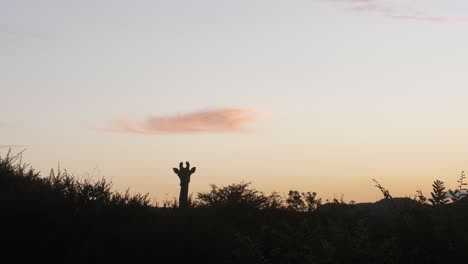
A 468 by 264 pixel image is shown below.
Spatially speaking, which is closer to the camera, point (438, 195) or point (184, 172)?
point (438, 195)

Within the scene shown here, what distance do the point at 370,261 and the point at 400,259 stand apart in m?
0.84

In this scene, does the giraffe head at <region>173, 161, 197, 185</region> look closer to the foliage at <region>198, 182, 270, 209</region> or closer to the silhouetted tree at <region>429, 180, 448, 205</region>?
the foliage at <region>198, 182, 270, 209</region>

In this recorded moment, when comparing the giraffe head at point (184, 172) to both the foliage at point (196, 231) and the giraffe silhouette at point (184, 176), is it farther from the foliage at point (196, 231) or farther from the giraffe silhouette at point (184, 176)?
the foliage at point (196, 231)

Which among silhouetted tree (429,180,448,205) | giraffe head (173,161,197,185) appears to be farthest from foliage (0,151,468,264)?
giraffe head (173,161,197,185)

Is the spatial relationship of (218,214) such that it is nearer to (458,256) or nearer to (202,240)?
(202,240)

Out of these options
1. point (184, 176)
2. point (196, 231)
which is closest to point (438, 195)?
point (196, 231)

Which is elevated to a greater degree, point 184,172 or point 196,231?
point 184,172

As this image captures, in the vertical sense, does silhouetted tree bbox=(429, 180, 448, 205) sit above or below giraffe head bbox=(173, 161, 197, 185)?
below

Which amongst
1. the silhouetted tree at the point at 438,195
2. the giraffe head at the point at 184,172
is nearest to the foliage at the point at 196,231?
the silhouetted tree at the point at 438,195

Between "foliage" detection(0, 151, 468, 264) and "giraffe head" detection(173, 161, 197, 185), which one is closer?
"foliage" detection(0, 151, 468, 264)

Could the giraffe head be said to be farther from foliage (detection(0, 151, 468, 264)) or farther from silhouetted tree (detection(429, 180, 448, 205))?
silhouetted tree (detection(429, 180, 448, 205))

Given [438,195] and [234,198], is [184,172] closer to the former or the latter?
[234,198]

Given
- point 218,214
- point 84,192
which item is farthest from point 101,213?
point 218,214

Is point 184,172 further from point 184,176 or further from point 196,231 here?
point 196,231
